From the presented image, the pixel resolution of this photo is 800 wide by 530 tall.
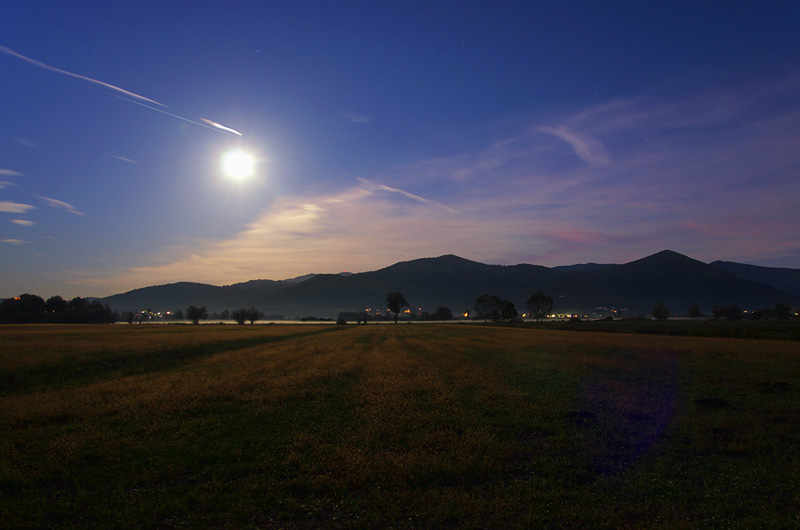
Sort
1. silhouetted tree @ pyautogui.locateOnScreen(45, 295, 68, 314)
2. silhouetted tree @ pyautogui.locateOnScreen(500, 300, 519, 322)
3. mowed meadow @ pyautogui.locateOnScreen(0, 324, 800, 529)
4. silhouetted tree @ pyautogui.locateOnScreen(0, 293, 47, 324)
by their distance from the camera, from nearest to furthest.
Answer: mowed meadow @ pyautogui.locateOnScreen(0, 324, 800, 529) < silhouetted tree @ pyautogui.locateOnScreen(0, 293, 47, 324) < silhouetted tree @ pyautogui.locateOnScreen(45, 295, 68, 314) < silhouetted tree @ pyautogui.locateOnScreen(500, 300, 519, 322)

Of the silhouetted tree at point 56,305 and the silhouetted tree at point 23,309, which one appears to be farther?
the silhouetted tree at point 56,305

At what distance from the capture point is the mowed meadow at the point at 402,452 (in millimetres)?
9031

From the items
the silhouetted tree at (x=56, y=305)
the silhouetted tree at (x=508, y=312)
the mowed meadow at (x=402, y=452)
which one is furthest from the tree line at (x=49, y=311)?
the silhouetted tree at (x=508, y=312)

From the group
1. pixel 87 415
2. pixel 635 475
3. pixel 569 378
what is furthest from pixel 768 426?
pixel 87 415

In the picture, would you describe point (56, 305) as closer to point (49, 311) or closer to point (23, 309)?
point (49, 311)

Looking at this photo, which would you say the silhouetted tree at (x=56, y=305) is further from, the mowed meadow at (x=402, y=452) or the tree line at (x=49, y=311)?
the mowed meadow at (x=402, y=452)

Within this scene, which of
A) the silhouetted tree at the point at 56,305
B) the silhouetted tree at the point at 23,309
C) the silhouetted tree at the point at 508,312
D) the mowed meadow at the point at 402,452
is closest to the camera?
the mowed meadow at the point at 402,452

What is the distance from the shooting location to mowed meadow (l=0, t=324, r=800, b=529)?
903 centimetres

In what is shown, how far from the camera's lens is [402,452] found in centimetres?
1262

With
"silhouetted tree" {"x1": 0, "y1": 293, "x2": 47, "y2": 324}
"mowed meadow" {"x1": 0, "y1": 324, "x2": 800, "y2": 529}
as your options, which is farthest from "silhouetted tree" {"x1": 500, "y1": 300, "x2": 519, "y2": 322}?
"silhouetted tree" {"x1": 0, "y1": 293, "x2": 47, "y2": 324}

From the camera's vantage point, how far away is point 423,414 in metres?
17.1

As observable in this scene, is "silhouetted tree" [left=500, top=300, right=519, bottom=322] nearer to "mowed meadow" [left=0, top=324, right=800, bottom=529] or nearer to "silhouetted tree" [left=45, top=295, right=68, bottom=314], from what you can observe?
"mowed meadow" [left=0, top=324, right=800, bottom=529]

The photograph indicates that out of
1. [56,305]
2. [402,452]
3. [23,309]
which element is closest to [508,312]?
[402,452]

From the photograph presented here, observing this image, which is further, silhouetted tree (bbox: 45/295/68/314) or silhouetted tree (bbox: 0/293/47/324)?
silhouetted tree (bbox: 45/295/68/314)
